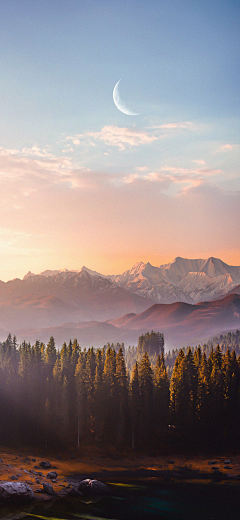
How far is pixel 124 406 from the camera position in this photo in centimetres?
9944

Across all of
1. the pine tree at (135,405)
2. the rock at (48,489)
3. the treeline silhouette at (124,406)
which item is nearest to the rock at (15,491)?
the rock at (48,489)

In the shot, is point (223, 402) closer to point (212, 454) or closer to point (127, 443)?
point (212, 454)

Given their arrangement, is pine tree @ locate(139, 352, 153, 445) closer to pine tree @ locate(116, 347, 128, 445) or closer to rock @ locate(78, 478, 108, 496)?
pine tree @ locate(116, 347, 128, 445)

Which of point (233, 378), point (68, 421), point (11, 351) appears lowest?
point (68, 421)

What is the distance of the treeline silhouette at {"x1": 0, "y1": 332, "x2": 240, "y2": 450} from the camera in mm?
94375

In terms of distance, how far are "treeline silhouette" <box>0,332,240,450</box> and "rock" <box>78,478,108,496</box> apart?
28.2 m

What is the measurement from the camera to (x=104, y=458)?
8850 cm

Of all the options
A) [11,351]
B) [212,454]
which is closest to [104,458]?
[212,454]

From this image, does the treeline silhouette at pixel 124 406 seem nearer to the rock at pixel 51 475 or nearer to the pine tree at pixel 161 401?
the pine tree at pixel 161 401

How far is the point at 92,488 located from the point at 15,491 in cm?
1295

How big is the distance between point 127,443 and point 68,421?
52.0ft

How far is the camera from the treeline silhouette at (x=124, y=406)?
94.4 metres

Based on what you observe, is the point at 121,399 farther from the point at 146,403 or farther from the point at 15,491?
the point at 15,491

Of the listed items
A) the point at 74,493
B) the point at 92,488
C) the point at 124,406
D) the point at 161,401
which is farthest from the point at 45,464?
the point at 161,401
